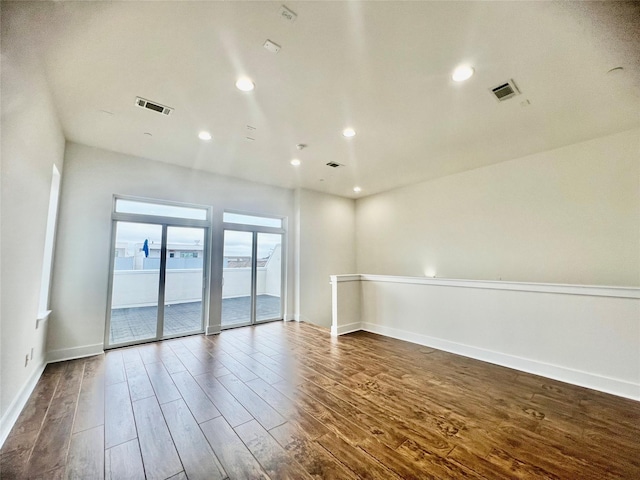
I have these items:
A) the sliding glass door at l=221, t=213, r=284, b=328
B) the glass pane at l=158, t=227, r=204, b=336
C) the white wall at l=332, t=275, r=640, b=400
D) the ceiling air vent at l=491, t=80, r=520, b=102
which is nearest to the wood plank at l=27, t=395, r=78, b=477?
the glass pane at l=158, t=227, r=204, b=336

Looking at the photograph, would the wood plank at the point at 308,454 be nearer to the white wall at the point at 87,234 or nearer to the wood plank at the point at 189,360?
the wood plank at the point at 189,360

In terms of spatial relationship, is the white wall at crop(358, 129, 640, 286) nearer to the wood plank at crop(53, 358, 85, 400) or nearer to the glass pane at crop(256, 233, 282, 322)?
the glass pane at crop(256, 233, 282, 322)

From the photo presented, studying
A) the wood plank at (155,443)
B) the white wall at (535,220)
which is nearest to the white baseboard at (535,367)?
the white wall at (535,220)

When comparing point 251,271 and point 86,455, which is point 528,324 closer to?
point 86,455

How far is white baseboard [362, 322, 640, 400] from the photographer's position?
288 cm

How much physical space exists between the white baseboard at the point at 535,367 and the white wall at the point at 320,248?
2210mm

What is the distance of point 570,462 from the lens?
1.86 m

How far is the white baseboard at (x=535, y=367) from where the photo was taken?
2.88m

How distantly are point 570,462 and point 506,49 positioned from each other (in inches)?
126

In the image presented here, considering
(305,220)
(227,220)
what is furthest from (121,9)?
(305,220)

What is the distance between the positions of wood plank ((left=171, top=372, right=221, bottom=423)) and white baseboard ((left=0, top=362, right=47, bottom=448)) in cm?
124

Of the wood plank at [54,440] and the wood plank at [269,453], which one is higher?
the wood plank at [54,440]

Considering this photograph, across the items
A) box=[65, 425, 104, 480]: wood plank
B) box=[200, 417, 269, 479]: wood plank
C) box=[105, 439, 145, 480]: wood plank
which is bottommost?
box=[200, 417, 269, 479]: wood plank

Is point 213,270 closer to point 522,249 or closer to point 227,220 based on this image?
point 227,220
